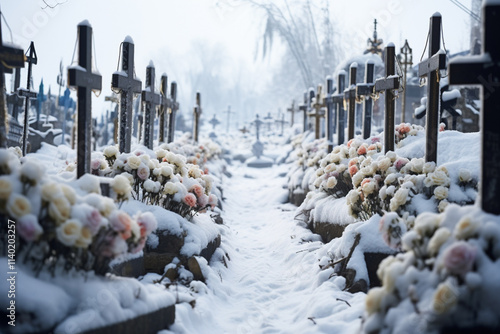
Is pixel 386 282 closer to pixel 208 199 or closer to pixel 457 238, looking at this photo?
pixel 457 238

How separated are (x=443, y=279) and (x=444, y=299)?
18 cm

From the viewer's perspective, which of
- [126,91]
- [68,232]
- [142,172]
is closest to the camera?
[68,232]

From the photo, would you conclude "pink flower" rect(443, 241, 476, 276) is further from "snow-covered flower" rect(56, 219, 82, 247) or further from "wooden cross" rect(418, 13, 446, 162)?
"wooden cross" rect(418, 13, 446, 162)

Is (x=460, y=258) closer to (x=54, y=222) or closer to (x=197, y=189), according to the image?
(x=54, y=222)

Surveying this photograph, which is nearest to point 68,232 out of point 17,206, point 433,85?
point 17,206

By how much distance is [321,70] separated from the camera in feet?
129

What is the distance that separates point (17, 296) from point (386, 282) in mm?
2100

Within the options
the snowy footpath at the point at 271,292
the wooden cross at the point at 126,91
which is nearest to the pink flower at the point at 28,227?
the snowy footpath at the point at 271,292

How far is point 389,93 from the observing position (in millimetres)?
6906

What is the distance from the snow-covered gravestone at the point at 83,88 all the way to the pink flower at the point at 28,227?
74.2 inches

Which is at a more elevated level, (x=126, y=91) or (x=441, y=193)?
(x=126, y=91)

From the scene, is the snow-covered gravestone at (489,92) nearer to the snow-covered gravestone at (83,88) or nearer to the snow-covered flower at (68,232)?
the snow-covered flower at (68,232)

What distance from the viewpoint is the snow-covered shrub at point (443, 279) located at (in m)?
2.22

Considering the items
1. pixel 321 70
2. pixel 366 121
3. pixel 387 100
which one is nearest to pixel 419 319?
pixel 387 100
